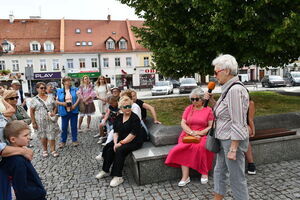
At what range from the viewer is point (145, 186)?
4.41 m

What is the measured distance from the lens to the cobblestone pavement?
13.0ft

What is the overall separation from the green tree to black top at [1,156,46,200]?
17.3ft

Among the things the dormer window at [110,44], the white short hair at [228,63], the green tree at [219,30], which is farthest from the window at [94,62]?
the white short hair at [228,63]

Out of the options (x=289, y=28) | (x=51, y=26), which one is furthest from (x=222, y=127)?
(x=51, y=26)

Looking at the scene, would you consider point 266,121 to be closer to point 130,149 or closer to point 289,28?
point 289,28

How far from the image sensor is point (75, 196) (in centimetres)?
414

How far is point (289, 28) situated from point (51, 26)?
42102 millimetres

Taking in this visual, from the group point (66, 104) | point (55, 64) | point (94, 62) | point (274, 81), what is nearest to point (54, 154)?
point (66, 104)

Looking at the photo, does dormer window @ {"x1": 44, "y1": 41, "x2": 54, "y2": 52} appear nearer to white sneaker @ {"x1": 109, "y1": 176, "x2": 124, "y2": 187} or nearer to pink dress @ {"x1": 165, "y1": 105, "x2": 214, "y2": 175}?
white sneaker @ {"x1": 109, "y1": 176, "x2": 124, "y2": 187}

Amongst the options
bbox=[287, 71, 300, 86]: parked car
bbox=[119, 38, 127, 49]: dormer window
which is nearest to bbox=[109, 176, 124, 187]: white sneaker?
bbox=[287, 71, 300, 86]: parked car

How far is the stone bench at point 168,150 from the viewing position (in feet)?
14.6

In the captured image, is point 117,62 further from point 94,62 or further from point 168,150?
point 168,150

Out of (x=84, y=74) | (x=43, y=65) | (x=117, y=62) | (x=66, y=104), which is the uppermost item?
(x=117, y=62)

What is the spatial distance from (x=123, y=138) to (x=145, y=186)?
3.23 feet
